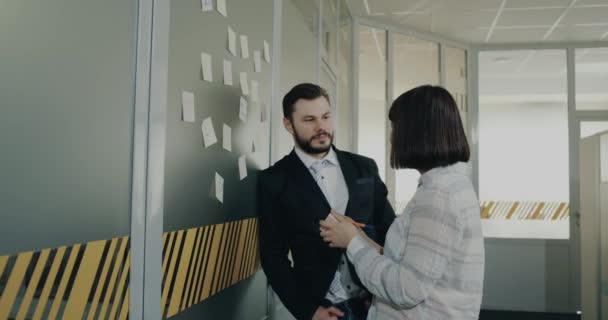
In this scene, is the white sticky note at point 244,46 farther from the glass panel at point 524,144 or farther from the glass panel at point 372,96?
the glass panel at point 524,144

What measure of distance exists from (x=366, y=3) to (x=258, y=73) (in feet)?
10.7

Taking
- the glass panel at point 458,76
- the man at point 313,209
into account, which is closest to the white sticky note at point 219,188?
the man at point 313,209

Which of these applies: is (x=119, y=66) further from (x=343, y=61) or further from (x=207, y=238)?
(x=343, y=61)

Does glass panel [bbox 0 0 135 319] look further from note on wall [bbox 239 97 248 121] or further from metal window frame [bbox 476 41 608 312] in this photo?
metal window frame [bbox 476 41 608 312]

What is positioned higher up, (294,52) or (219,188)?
(294,52)

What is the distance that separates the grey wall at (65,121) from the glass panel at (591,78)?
6.22 m

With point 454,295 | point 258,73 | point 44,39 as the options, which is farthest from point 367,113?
point 44,39

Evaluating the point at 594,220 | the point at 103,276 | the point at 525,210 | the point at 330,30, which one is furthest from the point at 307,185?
the point at 525,210

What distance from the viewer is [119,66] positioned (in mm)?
1072

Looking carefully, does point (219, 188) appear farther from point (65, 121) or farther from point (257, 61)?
point (65, 121)

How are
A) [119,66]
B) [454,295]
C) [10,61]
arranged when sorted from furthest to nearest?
1. [454,295]
2. [119,66]
3. [10,61]

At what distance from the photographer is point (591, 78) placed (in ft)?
20.6

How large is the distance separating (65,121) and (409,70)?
17.7 ft

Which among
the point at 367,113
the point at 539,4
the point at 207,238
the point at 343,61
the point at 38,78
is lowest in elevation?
the point at 207,238
